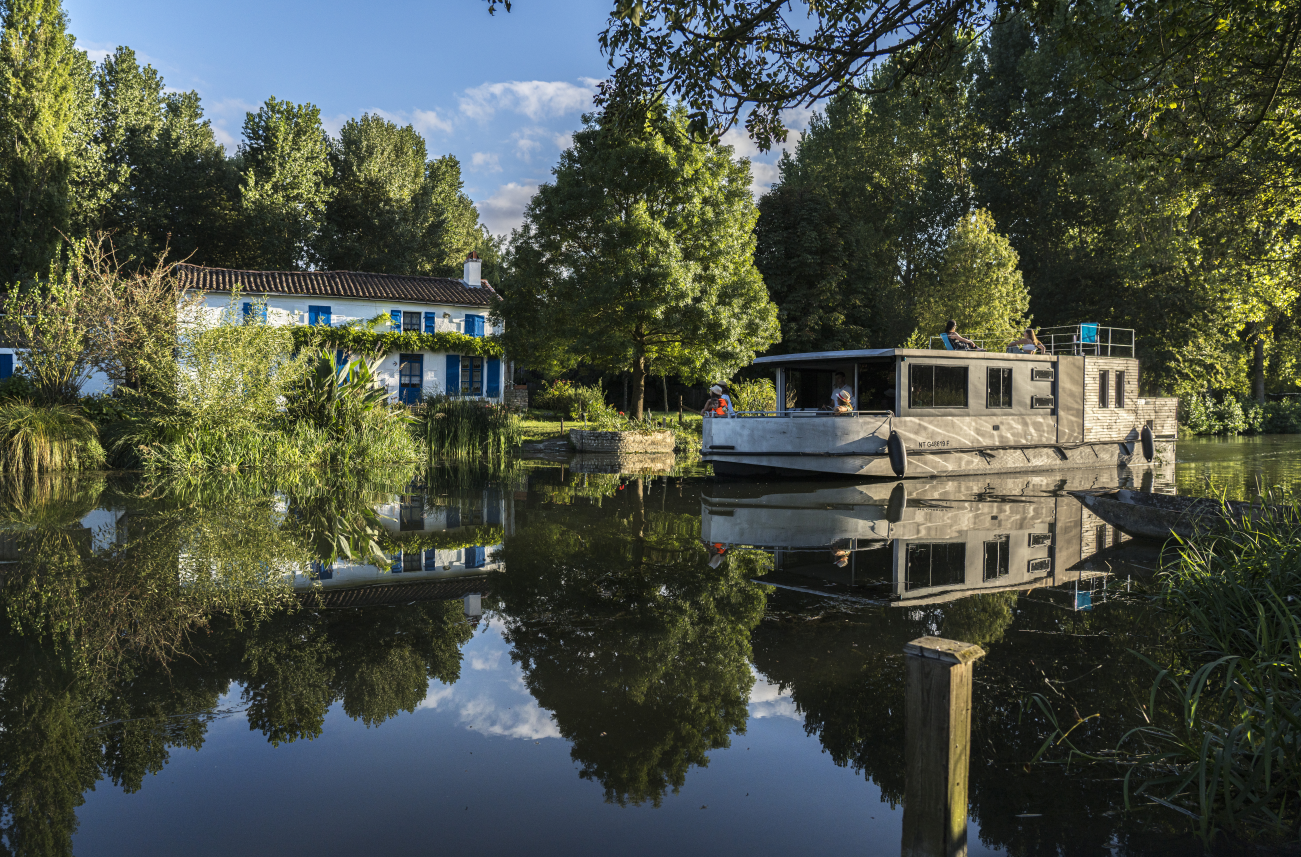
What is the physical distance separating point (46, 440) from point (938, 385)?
17.1 meters

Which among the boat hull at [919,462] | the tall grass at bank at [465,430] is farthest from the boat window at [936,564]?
the tall grass at bank at [465,430]

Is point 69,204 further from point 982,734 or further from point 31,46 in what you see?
point 982,734

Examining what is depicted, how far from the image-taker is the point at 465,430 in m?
20.7

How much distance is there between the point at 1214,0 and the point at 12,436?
18584mm

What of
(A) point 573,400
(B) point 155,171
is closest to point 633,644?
(A) point 573,400

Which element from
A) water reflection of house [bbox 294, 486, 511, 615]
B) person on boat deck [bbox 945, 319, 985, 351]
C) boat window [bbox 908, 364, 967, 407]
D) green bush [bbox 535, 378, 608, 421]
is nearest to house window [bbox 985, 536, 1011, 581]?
water reflection of house [bbox 294, 486, 511, 615]

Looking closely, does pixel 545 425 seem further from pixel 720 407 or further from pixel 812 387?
pixel 812 387

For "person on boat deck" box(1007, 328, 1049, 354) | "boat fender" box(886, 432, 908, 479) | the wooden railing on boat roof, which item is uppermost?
the wooden railing on boat roof

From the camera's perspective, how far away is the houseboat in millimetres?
15359

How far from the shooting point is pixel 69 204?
3406cm

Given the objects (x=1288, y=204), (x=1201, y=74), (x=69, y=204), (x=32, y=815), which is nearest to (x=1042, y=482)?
(x=1288, y=204)

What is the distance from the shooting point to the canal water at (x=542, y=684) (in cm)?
334

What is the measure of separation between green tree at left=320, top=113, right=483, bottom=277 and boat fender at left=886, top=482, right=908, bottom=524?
119ft

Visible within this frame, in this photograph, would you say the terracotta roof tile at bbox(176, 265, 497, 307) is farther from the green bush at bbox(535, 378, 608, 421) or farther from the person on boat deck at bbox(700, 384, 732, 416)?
the person on boat deck at bbox(700, 384, 732, 416)
